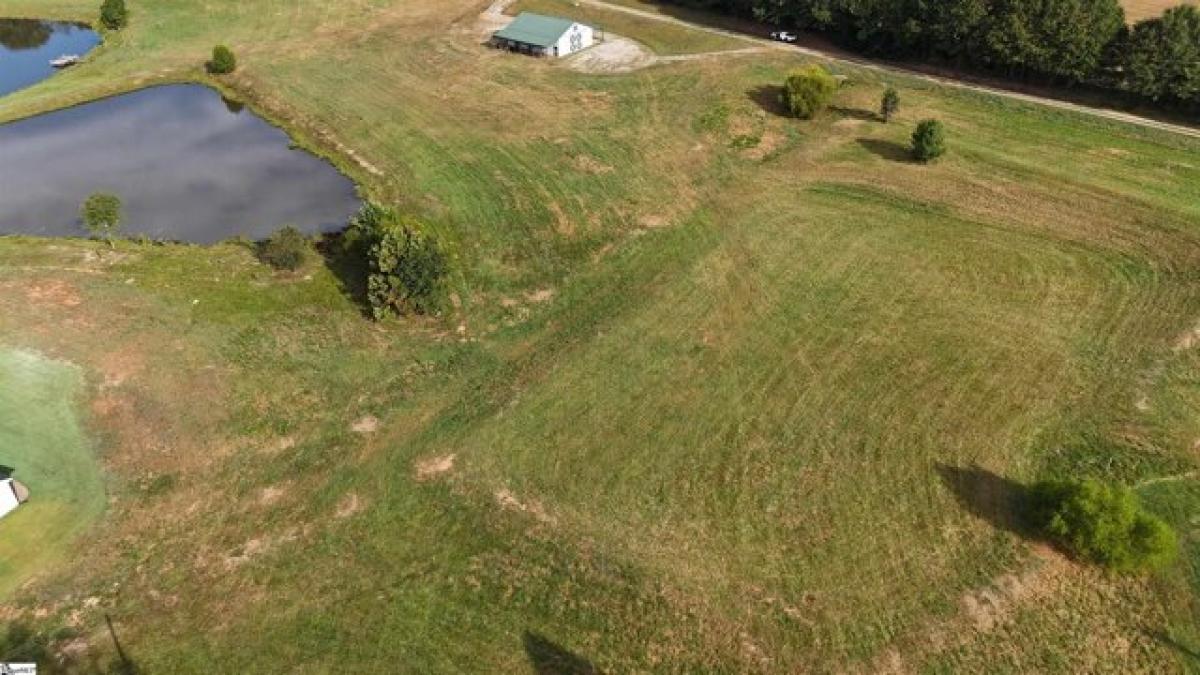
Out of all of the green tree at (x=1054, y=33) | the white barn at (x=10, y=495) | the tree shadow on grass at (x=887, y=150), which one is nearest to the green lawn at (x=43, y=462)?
the white barn at (x=10, y=495)

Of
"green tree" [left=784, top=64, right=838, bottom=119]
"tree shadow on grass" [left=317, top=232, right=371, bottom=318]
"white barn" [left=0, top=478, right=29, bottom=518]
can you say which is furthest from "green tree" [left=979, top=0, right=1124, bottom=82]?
"white barn" [left=0, top=478, right=29, bottom=518]

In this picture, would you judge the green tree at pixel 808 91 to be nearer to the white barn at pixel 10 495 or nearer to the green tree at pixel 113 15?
the white barn at pixel 10 495

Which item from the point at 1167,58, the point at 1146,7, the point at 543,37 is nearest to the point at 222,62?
the point at 543,37

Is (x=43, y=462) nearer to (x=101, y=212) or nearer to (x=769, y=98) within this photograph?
(x=101, y=212)

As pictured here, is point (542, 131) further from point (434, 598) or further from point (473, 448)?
point (434, 598)

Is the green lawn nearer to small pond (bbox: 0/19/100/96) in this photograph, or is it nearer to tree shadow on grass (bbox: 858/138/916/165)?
small pond (bbox: 0/19/100/96)
